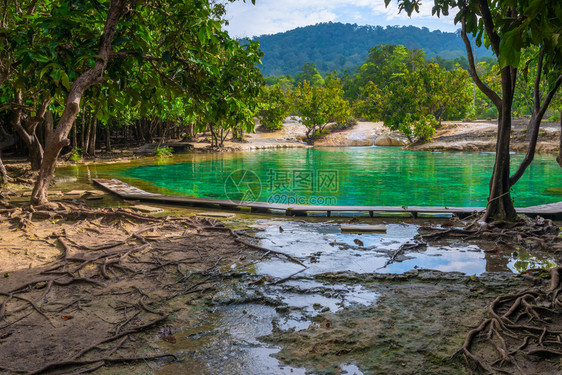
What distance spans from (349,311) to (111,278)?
2708mm

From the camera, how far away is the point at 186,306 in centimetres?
380

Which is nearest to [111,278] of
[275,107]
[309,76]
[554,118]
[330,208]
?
[330,208]

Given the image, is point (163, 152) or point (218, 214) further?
point (163, 152)

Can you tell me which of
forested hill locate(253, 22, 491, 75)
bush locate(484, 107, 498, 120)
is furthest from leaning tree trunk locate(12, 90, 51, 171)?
forested hill locate(253, 22, 491, 75)

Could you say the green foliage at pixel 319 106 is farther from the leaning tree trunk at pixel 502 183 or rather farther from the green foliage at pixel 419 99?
the leaning tree trunk at pixel 502 183

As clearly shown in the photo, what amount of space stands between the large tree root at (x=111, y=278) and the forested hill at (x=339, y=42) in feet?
480

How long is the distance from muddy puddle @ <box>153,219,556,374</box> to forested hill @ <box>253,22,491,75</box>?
485 feet

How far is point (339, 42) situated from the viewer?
171 meters

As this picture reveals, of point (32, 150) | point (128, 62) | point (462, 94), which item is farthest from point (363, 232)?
point (462, 94)

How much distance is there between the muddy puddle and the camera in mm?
2863

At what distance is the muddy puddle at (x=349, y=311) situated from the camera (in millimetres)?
2863

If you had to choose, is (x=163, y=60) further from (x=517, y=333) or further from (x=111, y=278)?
(x=517, y=333)

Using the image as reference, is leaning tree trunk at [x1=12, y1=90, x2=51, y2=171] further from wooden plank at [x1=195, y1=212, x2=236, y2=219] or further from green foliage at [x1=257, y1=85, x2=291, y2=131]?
green foliage at [x1=257, y1=85, x2=291, y2=131]

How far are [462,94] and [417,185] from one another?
25.5 metres
